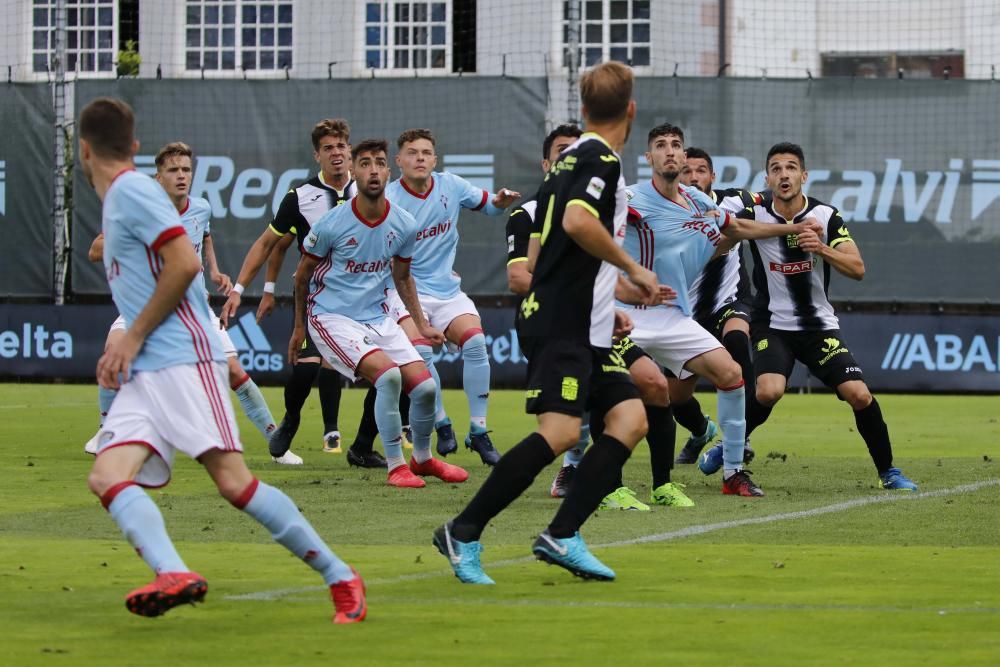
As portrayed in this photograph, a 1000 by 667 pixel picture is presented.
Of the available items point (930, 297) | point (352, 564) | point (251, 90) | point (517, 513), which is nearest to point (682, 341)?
point (517, 513)

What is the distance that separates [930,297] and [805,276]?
32.9 ft

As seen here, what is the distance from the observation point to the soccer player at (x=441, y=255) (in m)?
12.8

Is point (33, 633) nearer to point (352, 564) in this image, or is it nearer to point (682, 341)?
point (352, 564)

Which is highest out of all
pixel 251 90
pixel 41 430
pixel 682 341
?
pixel 251 90

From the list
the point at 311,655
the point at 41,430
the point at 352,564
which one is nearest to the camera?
the point at 311,655

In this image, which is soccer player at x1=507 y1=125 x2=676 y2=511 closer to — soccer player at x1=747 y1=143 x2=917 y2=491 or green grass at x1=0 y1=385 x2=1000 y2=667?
green grass at x1=0 y1=385 x2=1000 y2=667

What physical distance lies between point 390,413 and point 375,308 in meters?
0.69

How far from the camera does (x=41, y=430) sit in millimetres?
15734

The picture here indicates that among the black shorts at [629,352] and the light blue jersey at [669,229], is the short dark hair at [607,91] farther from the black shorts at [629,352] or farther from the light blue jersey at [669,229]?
the light blue jersey at [669,229]

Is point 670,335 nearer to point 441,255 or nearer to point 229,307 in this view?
point 441,255

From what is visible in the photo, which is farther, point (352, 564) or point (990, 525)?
point (990, 525)

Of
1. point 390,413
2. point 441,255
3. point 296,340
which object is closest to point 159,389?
point 390,413

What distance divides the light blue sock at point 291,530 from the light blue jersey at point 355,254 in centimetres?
529

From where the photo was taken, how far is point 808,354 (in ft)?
36.9
